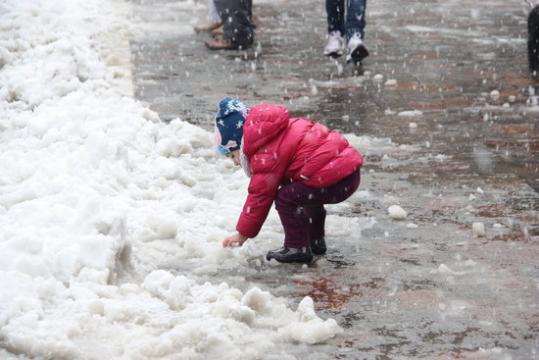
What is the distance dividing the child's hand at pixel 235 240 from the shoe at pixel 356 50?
15.3ft

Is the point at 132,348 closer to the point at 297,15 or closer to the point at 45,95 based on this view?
the point at 45,95

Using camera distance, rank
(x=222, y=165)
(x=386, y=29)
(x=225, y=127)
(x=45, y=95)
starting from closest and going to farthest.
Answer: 1. (x=225, y=127)
2. (x=222, y=165)
3. (x=45, y=95)
4. (x=386, y=29)

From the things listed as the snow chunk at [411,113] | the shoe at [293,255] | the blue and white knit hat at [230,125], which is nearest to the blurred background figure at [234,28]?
the snow chunk at [411,113]

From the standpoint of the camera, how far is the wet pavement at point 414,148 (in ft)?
13.3

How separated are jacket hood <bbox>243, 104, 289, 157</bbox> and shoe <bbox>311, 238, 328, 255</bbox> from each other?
55cm

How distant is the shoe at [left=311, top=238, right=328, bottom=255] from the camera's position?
4809 mm

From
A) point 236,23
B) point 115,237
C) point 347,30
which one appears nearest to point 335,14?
point 347,30

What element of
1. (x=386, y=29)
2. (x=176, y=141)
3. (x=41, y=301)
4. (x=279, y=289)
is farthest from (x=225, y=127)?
(x=386, y=29)

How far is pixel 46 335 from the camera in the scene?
3.61m

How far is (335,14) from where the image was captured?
387 inches

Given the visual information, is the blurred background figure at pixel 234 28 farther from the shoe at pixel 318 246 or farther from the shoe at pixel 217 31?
the shoe at pixel 318 246

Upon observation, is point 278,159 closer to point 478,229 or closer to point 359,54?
point 478,229

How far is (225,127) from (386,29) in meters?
7.07

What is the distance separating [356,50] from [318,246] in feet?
14.8
